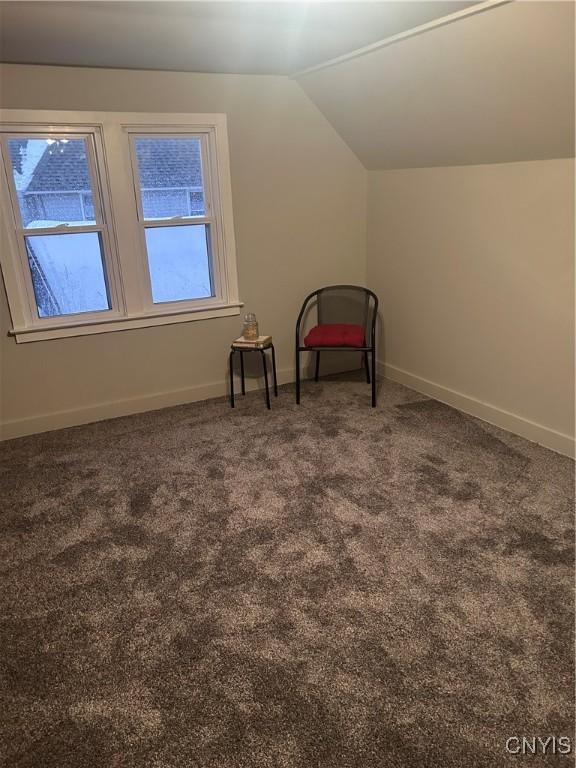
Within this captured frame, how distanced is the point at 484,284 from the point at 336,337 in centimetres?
97

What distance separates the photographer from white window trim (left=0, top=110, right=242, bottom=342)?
3.11m

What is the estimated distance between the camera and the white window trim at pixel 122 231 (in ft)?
10.2

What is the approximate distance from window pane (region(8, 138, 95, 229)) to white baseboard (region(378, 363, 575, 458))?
2397 millimetres

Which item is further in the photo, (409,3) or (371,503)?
(371,503)

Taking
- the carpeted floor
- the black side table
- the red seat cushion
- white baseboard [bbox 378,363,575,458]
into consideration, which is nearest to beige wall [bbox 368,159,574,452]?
white baseboard [bbox 378,363,575,458]

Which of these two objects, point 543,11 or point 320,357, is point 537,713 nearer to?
point 543,11

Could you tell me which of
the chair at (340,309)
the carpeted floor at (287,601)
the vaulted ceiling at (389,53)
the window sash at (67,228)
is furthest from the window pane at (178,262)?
the carpeted floor at (287,601)

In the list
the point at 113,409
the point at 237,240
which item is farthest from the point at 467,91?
the point at 113,409

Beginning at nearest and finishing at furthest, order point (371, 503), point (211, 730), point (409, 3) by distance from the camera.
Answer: point (211, 730), point (409, 3), point (371, 503)

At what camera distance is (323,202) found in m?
3.88

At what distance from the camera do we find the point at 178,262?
3658 mm

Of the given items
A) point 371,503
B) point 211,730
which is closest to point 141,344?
point 371,503

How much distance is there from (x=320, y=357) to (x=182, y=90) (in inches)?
80.8

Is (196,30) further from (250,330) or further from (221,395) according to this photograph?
(221,395)
